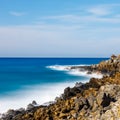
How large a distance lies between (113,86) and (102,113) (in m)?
4.22

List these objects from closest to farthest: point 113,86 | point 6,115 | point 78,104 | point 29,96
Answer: point 78,104
point 113,86
point 6,115
point 29,96

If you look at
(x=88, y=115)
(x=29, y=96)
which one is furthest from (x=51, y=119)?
(x=29, y=96)

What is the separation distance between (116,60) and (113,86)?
35475 mm

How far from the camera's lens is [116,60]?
55.1 m

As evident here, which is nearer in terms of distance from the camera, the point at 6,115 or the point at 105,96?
the point at 105,96

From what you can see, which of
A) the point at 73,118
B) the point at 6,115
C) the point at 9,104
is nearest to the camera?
the point at 73,118

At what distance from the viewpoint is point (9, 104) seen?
2817cm

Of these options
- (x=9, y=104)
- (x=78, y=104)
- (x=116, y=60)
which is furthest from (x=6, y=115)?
(x=116, y=60)

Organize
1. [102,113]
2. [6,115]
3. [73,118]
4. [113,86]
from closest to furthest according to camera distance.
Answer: [102,113]
[73,118]
[113,86]
[6,115]

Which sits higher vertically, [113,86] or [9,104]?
A: [113,86]

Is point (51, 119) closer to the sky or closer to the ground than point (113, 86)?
closer to the ground

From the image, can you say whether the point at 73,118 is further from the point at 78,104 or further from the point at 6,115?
the point at 6,115

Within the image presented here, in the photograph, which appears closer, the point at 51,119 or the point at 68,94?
the point at 51,119

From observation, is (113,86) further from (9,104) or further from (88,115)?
(9,104)
